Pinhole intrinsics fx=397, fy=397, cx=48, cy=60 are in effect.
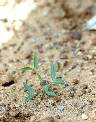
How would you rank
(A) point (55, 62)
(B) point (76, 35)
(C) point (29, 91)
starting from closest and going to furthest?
(C) point (29, 91)
(A) point (55, 62)
(B) point (76, 35)

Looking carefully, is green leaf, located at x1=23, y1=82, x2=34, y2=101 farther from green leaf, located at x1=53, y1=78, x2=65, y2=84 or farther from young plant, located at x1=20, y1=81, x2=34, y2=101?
green leaf, located at x1=53, y1=78, x2=65, y2=84

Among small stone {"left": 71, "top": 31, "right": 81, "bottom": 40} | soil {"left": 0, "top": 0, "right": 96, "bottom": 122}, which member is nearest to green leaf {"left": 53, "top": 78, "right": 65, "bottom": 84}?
soil {"left": 0, "top": 0, "right": 96, "bottom": 122}

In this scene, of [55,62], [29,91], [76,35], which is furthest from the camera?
[76,35]

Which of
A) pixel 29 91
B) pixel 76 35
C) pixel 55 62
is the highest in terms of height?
pixel 76 35

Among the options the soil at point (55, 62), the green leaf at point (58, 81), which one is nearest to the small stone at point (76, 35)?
the soil at point (55, 62)

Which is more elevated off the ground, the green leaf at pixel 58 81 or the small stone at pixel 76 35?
the small stone at pixel 76 35

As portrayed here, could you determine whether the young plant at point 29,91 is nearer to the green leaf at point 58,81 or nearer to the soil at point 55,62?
the soil at point 55,62

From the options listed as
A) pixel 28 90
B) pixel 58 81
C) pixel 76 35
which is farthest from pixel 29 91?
pixel 76 35

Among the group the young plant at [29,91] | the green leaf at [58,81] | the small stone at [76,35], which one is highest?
the small stone at [76,35]

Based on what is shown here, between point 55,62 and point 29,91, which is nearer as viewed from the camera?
point 29,91

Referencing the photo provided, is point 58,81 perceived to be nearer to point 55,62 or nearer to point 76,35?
point 55,62
